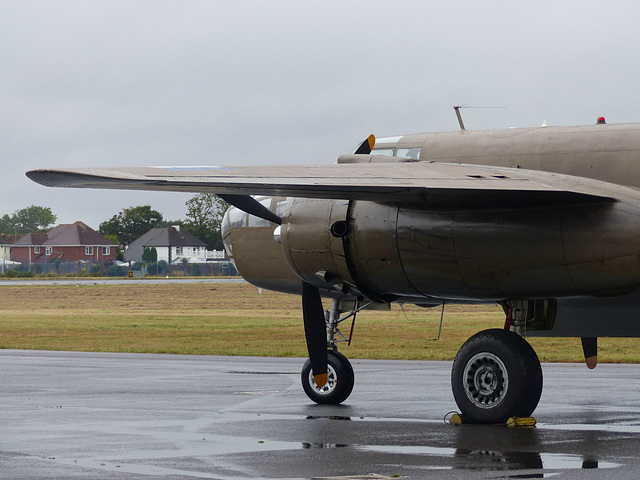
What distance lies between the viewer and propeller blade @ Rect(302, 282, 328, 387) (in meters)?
14.5

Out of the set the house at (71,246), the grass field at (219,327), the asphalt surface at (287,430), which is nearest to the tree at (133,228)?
the house at (71,246)

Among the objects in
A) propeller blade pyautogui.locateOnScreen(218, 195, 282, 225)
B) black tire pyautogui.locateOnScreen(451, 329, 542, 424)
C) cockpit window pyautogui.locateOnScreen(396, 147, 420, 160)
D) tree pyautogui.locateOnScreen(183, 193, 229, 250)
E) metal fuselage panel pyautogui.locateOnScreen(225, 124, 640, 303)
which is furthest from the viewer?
tree pyautogui.locateOnScreen(183, 193, 229, 250)

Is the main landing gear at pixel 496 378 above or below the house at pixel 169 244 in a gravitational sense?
below

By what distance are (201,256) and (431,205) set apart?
134794 millimetres

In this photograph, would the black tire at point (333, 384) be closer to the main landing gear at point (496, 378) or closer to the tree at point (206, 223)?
the main landing gear at point (496, 378)

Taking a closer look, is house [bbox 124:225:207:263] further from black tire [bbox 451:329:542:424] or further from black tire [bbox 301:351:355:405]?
black tire [bbox 451:329:542:424]

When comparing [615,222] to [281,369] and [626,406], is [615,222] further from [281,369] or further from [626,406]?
[281,369]

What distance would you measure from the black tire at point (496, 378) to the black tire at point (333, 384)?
3.02 m

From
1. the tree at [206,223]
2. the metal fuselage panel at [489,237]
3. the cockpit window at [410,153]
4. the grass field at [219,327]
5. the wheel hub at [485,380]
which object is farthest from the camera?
the tree at [206,223]

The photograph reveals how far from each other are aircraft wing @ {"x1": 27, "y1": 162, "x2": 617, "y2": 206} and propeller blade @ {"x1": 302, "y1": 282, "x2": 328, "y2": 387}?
7.94ft

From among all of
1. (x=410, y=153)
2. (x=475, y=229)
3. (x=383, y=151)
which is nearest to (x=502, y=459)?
(x=475, y=229)

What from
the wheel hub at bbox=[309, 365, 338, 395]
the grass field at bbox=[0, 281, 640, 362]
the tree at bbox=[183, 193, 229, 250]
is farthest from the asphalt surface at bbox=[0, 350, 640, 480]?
the tree at bbox=[183, 193, 229, 250]

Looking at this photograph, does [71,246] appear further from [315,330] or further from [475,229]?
[475,229]

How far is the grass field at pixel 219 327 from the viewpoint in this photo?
2733 cm
